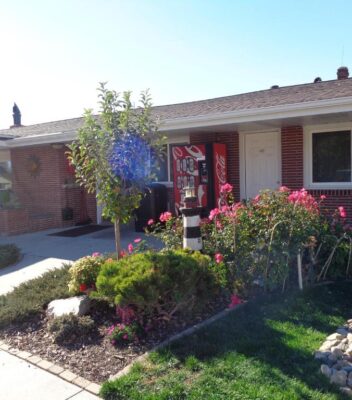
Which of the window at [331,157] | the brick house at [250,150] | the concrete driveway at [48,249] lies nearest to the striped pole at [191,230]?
the concrete driveway at [48,249]

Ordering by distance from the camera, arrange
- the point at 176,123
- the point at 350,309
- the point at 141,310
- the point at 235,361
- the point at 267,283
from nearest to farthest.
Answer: the point at 235,361 < the point at 141,310 < the point at 350,309 < the point at 267,283 < the point at 176,123

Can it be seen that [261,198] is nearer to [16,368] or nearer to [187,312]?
[187,312]

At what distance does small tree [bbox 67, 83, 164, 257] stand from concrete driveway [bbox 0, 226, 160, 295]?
244 cm

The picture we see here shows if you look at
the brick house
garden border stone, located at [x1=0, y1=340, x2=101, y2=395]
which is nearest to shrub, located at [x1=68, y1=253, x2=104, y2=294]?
garden border stone, located at [x1=0, y1=340, x2=101, y2=395]

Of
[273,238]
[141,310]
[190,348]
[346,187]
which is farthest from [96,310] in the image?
[346,187]

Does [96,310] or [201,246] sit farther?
[201,246]

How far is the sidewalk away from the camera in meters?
3.03

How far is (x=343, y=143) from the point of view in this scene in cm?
902

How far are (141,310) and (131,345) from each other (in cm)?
36

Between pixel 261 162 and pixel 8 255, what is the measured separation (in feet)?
20.3

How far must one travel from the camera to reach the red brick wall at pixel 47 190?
1216 cm

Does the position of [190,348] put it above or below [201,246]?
below

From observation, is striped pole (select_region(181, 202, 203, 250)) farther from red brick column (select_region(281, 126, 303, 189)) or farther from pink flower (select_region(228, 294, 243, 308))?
red brick column (select_region(281, 126, 303, 189))

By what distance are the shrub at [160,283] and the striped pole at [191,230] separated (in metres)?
0.56
